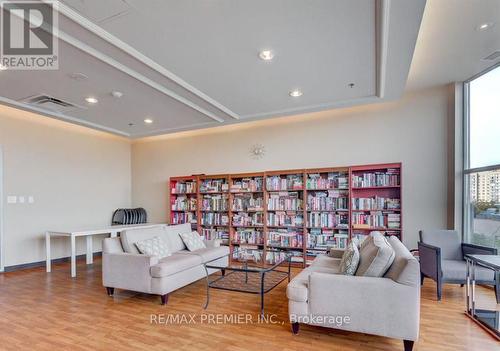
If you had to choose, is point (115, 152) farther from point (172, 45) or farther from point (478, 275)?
point (478, 275)

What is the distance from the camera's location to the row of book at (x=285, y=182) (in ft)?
17.0

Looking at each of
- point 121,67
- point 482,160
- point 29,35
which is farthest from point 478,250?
point 29,35

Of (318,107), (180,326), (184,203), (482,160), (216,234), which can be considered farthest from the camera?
(184,203)

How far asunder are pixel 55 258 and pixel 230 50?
17.8 feet

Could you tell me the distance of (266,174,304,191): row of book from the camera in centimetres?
517

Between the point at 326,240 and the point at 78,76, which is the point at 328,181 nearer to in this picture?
the point at 326,240

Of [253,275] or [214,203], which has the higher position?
[214,203]

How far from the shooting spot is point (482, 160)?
3.88m

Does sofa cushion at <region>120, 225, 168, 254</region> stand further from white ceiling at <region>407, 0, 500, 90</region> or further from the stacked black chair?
white ceiling at <region>407, 0, 500, 90</region>

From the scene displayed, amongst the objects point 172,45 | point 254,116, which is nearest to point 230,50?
point 172,45

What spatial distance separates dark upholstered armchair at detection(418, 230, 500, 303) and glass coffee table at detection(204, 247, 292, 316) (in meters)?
1.72

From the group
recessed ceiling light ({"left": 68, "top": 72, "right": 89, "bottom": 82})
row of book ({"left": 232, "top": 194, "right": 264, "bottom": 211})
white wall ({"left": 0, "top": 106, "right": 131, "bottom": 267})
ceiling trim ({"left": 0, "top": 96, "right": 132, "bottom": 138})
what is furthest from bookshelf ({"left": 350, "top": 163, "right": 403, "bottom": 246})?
white wall ({"left": 0, "top": 106, "right": 131, "bottom": 267})

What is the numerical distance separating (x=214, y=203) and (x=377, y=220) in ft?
10.3

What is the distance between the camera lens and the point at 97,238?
6.28 metres
